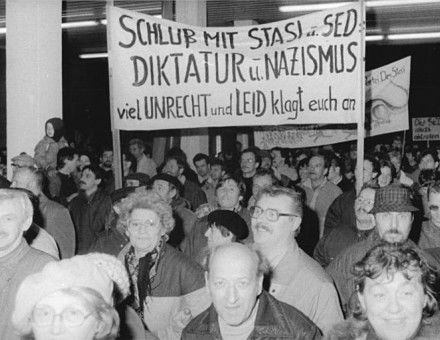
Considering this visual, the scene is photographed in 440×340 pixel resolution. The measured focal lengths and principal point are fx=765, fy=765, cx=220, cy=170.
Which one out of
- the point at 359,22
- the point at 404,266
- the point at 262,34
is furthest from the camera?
the point at 262,34

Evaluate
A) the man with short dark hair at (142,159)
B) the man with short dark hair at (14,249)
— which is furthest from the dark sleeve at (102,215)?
the man with short dark hair at (142,159)

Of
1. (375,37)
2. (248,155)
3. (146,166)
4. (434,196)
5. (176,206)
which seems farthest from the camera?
(375,37)

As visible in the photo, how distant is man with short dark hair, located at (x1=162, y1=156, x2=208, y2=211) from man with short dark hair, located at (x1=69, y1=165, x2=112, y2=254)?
109 cm

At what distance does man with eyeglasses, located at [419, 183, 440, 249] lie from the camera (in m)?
5.36

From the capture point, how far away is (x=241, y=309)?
3.43 m

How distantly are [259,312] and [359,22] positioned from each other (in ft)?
14.1

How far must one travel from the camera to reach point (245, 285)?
135 inches

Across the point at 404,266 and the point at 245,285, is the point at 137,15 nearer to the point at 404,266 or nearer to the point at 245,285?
the point at 245,285

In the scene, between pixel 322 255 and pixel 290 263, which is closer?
pixel 290 263

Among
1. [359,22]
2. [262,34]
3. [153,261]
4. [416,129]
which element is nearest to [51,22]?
[262,34]

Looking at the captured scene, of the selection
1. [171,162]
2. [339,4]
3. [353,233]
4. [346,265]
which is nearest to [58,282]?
[346,265]

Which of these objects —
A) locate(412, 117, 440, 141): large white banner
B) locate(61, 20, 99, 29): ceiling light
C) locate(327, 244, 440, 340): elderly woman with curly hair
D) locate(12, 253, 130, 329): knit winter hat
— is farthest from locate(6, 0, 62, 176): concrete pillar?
locate(412, 117, 440, 141): large white banner

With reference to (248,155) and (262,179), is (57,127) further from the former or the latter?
(262,179)

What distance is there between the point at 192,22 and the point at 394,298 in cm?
1205
